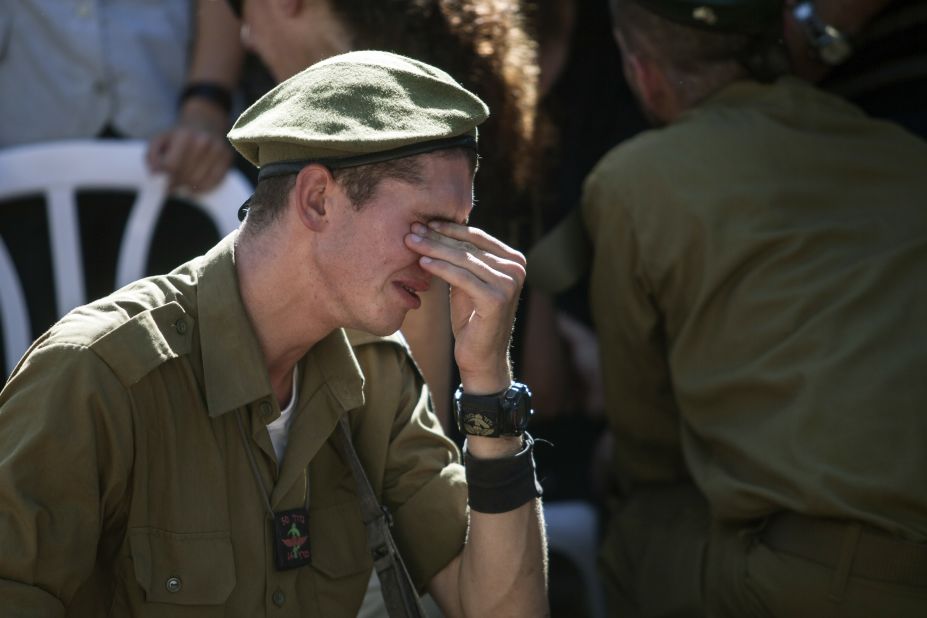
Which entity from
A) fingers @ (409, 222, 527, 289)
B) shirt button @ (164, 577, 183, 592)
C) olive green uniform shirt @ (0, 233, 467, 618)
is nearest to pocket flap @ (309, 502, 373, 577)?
olive green uniform shirt @ (0, 233, 467, 618)

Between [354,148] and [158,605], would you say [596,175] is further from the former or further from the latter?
[158,605]

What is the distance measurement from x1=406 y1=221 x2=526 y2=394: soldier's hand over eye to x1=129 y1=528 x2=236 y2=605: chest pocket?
510 mm

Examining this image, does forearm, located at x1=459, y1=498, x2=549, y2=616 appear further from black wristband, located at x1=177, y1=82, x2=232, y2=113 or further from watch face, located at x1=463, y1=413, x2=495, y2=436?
black wristband, located at x1=177, y1=82, x2=232, y2=113

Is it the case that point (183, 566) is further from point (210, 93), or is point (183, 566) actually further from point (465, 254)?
point (210, 93)

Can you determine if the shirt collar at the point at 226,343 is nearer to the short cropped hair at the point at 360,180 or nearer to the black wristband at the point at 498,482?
the short cropped hair at the point at 360,180

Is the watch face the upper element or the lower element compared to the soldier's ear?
lower

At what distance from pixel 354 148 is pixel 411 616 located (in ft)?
2.65

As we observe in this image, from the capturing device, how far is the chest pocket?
1920 mm

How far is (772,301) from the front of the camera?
275 cm

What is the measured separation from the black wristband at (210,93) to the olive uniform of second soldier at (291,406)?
137cm

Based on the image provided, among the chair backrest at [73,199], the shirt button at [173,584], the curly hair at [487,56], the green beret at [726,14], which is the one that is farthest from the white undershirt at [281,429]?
the green beret at [726,14]

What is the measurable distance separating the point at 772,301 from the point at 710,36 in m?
0.73

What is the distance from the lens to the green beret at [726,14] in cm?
303

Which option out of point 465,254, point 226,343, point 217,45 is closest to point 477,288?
point 465,254
